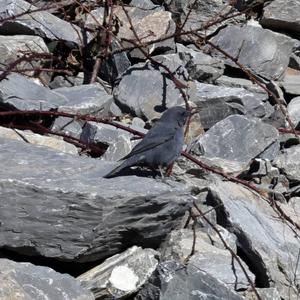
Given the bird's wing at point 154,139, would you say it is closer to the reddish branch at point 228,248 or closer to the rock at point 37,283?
the reddish branch at point 228,248

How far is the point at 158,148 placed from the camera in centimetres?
480

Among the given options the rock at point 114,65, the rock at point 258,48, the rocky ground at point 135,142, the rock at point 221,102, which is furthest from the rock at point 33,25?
the rock at point 258,48

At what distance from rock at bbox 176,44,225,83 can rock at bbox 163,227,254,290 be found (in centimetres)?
242

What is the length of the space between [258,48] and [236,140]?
65.0 inches

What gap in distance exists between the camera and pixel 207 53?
7637mm

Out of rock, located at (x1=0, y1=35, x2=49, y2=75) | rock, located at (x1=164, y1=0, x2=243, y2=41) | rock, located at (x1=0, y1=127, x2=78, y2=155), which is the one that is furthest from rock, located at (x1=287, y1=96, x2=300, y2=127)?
rock, located at (x1=0, y1=127, x2=78, y2=155)

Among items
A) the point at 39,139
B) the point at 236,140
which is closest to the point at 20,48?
the point at 39,139

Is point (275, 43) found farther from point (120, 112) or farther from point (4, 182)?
point (4, 182)

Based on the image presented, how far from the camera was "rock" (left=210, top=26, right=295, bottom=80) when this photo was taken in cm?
757

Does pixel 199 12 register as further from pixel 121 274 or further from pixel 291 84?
pixel 121 274

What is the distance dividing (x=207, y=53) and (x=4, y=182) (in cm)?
344

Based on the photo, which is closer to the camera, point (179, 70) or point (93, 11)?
point (179, 70)

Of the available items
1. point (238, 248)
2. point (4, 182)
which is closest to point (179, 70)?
point (238, 248)

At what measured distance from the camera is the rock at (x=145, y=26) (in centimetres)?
716
